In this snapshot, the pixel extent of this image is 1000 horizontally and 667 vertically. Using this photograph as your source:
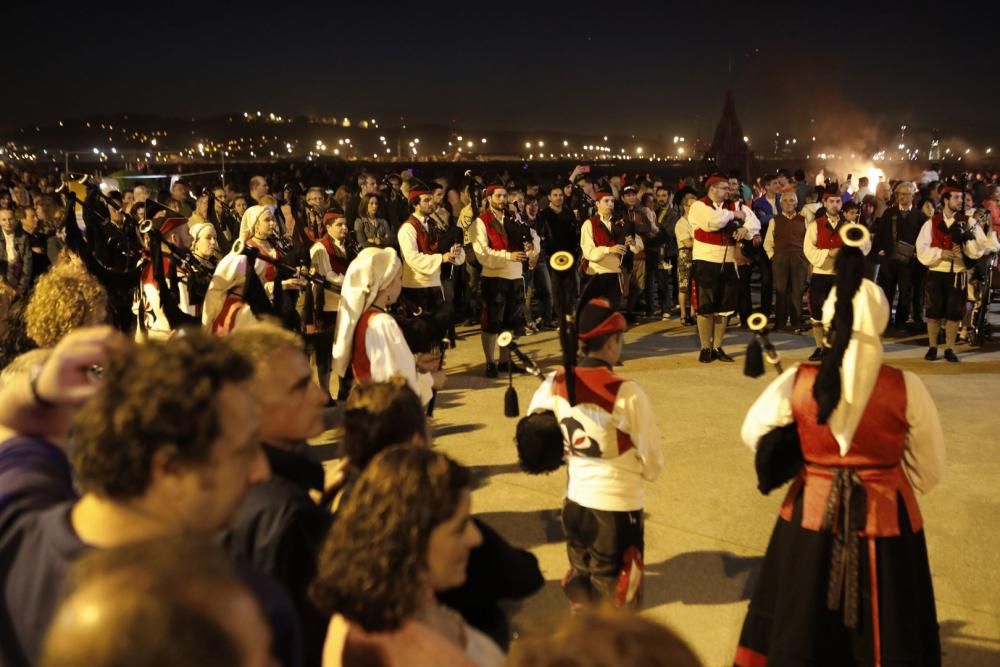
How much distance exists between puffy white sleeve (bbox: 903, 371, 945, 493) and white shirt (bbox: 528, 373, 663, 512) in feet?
3.30

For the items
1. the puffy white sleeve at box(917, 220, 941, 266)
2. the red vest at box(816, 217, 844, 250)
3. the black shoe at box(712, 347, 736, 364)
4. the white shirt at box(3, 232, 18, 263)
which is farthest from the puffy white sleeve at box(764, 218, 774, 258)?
the white shirt at box(3, 232, 18, 263)

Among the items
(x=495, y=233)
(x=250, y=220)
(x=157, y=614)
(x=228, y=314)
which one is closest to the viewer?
(x=157, y=614)

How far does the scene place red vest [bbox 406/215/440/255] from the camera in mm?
8820

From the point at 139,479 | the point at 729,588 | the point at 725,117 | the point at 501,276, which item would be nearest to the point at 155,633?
the point at 139,479

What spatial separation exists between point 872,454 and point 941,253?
6.79 meters

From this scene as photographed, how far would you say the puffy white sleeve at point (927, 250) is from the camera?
9086mm

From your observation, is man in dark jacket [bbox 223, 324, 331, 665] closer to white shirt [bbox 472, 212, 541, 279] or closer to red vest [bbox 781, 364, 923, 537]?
red vest [bbox 781, 364, 923, 537]

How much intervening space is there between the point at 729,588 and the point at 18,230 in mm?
9400

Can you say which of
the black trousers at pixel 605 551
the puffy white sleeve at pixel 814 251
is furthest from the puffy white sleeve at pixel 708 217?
the black trousers at pixel 605 551

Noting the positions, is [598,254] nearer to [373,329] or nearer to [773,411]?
[373,329]

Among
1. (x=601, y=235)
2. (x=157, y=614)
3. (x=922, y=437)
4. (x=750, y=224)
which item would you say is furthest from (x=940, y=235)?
(x=157, y=614)

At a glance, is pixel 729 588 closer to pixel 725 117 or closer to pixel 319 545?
pixel 319 545

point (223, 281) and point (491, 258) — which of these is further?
point (491, 258)

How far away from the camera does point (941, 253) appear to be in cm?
906
